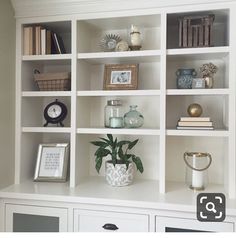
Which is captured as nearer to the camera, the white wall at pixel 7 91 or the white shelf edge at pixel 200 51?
the white shelf edge at pixel 200 51

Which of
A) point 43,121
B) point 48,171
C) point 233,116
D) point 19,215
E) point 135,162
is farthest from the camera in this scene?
point 43,121

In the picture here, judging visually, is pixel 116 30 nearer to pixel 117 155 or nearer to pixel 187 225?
pixel 117 155

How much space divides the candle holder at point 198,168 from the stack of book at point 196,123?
0.69ft

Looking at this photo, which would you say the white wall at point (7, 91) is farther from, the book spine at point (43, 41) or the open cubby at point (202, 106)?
the open cubby at point (202, 106)

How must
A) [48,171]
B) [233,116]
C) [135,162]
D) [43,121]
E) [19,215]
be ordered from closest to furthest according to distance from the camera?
1. [233,116]
2. [19,215]
3. [135,162]
4. [48,171]
5. [43,121]

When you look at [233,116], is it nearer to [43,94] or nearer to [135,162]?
[135,162]

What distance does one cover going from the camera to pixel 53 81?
2012 millimetres

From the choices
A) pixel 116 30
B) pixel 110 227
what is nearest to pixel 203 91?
pixel 116 30

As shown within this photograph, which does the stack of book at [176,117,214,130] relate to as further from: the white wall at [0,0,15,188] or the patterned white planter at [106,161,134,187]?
the white wall at [0,0,15,188]

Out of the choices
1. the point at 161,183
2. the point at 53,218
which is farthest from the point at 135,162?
the point at 53,218

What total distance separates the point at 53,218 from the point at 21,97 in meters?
0.87

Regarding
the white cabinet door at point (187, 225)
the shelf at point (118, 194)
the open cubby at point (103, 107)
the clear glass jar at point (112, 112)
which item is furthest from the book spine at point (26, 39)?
the white cabinet door at point (187, 225)

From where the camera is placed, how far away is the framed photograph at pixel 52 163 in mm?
2037

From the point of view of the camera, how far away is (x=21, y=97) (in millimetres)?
2002
